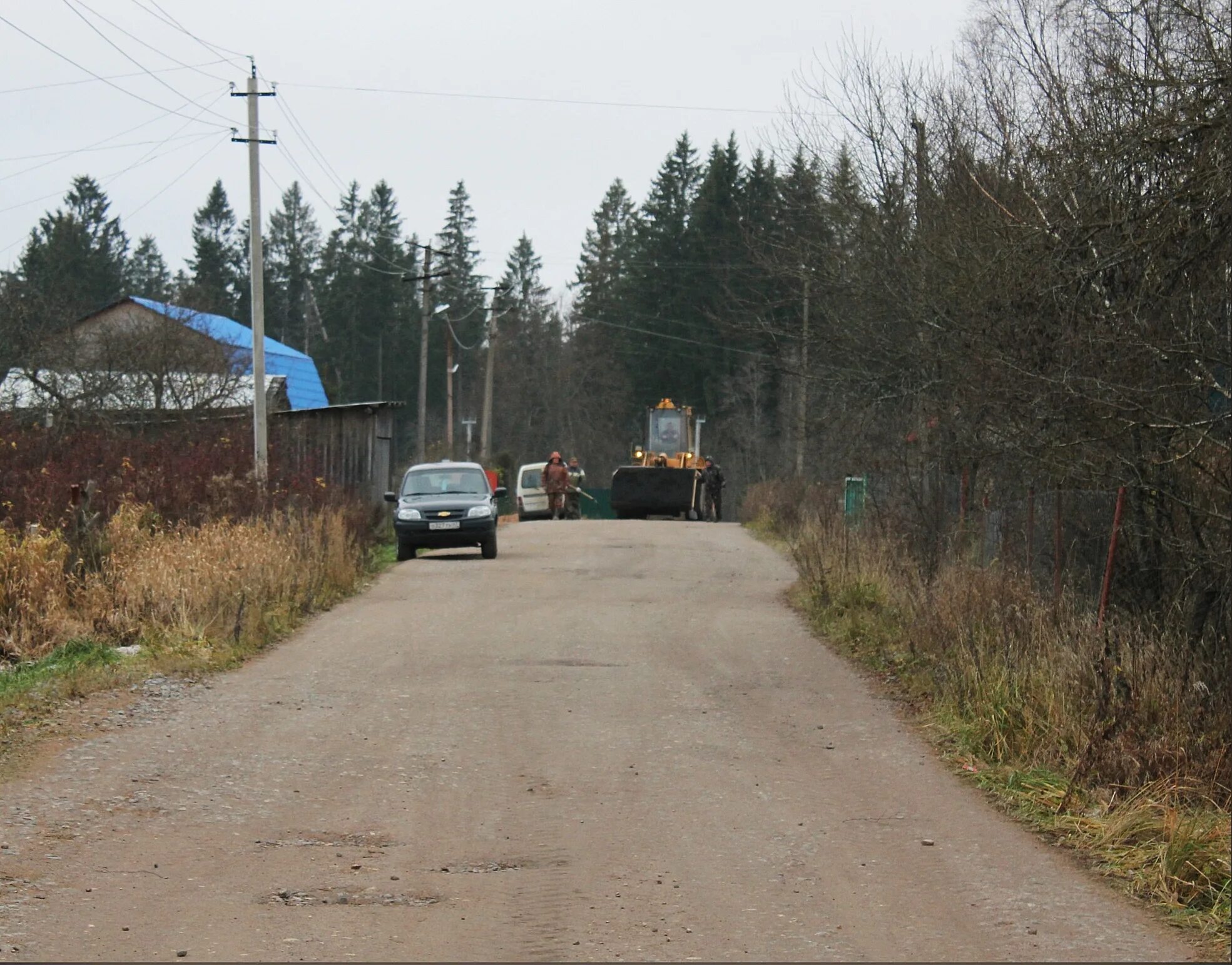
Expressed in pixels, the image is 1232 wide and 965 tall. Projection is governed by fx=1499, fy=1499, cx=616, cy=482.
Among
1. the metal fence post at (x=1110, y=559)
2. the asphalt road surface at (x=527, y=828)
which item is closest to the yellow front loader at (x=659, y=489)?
the asphalt road surface at (x=527, y=828)

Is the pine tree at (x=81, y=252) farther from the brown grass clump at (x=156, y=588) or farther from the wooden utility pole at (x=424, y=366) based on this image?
the brown grass clump at (x=156, y=588)

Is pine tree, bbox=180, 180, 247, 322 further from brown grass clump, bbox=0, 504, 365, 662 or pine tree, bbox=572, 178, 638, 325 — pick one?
brown grass clump, bbox=0, 504, 365, 662

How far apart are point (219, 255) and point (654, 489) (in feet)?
203

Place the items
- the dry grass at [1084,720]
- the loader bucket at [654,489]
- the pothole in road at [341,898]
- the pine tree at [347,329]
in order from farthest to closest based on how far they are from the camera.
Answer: the pine tree at [347,329] < the loader bucket at [654,489] < the dry grass at [1084,720] < the pothole in road at [341,898]

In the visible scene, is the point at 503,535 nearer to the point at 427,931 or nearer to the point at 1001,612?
the point at 1001,612

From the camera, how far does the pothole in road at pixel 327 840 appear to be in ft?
24.0

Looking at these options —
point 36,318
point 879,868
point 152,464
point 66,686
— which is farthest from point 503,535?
point 879,868

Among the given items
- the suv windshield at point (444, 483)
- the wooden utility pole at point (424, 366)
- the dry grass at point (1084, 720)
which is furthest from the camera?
the wooden utility pole at point (424, 366)

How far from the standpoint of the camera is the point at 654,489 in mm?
43406

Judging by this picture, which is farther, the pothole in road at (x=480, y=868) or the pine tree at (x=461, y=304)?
the pine tree at (x=461, y=304)

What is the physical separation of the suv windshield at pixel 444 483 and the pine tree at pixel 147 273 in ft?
238

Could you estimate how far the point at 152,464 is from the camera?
2166 centimetres

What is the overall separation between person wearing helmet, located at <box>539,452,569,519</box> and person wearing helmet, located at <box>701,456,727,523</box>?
436cm

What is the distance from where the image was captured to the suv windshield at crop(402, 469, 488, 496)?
2594 cm
